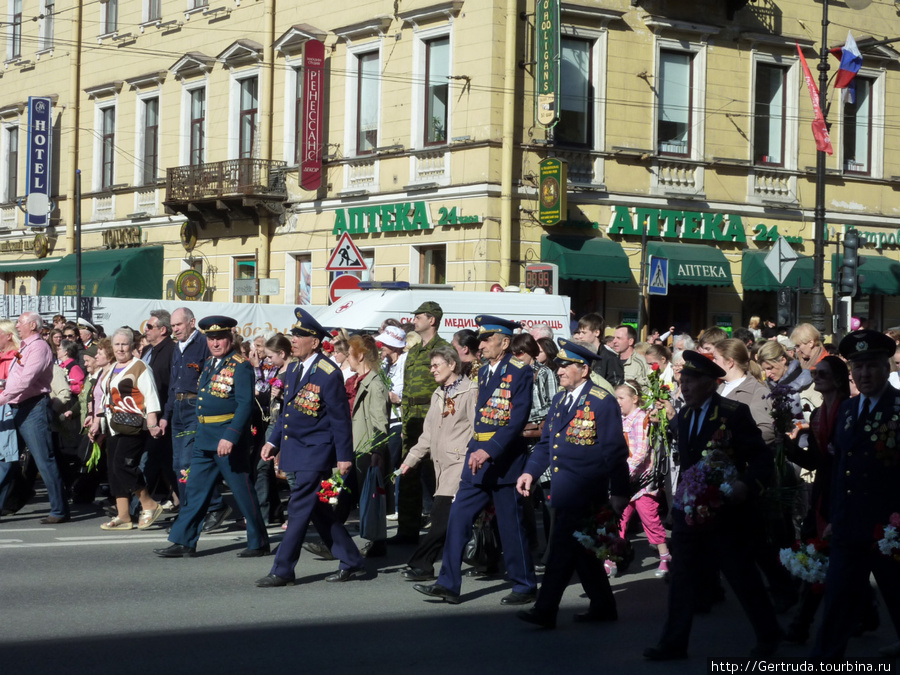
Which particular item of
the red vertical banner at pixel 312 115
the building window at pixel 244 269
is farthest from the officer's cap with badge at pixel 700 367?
the building window at pixel 244 269

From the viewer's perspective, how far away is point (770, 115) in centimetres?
2812

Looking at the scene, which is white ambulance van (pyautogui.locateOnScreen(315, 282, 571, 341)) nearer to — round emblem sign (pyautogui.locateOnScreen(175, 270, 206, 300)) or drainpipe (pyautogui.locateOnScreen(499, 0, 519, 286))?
drainpipe (pyautogui.locateOnScreen(499, 0, 519, 286))

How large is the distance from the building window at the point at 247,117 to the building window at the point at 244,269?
2430 mm

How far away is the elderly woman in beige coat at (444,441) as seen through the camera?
965 cm

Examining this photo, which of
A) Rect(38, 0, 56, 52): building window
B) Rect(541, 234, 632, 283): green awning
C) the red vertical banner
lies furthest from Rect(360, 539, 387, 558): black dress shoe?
Rect(38, 0, 56, 52): building window

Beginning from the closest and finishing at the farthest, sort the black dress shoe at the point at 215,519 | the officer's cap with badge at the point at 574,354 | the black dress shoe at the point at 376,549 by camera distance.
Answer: the officer's cap with badge at the point at 574,354
the black dress shoe at the point at 376,549
the black dress shoe at the point at 215,519

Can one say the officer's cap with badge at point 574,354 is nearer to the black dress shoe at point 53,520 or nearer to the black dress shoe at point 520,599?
the black dress shoe at point 520,599

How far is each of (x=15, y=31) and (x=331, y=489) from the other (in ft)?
113

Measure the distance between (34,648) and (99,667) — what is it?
0.59 m

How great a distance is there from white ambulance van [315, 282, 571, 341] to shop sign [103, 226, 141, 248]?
15.5 meters

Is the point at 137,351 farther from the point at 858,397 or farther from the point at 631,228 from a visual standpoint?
the point at 631,228

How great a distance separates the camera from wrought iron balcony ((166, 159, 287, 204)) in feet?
95.5

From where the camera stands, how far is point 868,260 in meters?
28.9

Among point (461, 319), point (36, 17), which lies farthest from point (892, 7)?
point (36, 17)
